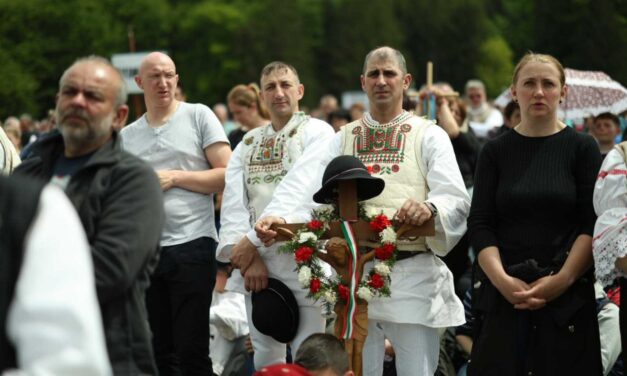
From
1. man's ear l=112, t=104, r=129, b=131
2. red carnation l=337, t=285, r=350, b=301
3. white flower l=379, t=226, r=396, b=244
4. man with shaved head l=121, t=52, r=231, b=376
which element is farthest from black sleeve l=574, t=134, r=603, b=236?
man's ear l=112, t=104, r=129, b=131

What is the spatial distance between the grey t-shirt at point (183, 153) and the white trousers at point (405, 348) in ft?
4.36

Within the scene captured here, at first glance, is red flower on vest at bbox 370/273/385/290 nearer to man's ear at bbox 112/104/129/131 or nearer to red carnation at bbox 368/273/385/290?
red carnation at bbox 368/273/385/290

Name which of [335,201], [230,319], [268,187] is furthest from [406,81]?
[230,319]

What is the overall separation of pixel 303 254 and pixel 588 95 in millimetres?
5114

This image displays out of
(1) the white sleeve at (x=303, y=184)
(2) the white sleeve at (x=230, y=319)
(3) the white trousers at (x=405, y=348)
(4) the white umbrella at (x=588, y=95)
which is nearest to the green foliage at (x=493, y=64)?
(4) the white umbrella at (x=588, y=95)

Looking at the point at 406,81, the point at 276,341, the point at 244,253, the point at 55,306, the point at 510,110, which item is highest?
the point at 406,81

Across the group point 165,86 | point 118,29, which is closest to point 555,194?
point 165,86

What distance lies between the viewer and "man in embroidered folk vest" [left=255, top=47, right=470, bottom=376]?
614 cm

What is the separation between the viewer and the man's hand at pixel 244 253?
6.55m

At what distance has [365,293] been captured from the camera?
5.95 meters

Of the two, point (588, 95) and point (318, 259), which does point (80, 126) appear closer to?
point (318, 259)

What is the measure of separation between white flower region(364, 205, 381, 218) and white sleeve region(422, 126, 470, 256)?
30cm

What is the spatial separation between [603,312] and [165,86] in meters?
3.35

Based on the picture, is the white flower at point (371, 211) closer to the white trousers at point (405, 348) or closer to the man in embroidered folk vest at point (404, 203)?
the man in embroidered folk vest at point (404, 203)
